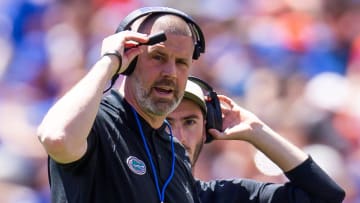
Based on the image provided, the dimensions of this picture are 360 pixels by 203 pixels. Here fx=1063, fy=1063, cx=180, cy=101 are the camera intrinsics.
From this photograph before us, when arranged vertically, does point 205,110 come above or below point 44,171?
above

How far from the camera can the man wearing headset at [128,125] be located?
128 inches

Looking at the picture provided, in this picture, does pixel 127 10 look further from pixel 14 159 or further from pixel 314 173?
pixel 314 173

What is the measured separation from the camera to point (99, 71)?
3.40 metres

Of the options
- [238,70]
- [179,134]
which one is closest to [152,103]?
[179,134]

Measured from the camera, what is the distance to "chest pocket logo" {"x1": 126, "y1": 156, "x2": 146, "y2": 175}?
3.58 metres

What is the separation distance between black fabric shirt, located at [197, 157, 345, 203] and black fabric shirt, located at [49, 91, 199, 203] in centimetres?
48

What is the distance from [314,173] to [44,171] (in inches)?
126

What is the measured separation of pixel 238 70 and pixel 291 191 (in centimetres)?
424

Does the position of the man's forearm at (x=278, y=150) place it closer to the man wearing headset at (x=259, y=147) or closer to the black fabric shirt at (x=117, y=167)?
the man wearing headset at (x=259, y=147)

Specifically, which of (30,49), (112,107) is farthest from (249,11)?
(112,107)

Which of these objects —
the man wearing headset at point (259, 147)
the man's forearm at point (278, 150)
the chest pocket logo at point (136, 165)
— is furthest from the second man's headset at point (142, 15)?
the man's forearm at point (278, 150)

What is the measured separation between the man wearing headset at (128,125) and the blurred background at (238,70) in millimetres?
3257

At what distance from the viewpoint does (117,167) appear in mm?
3523

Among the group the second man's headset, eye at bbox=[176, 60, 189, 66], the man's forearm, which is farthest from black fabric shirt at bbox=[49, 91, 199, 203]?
the man's forearm
